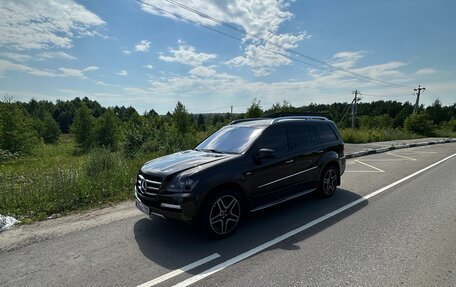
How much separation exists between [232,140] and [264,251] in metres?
2.16

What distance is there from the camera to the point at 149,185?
435 centimetres

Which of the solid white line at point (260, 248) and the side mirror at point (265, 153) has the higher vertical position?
the side mirror at point (265, 153)

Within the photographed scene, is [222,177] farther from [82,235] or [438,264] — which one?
[438,264]

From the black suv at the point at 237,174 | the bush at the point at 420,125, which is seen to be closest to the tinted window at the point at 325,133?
the black suv at the point at 237,174

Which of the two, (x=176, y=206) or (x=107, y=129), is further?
(x=107, y=129)

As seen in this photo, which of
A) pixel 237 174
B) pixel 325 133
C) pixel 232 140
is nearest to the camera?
pixel 237 174

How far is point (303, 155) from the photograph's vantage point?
566 cm

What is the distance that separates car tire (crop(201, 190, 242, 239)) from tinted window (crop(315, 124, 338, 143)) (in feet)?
9.52

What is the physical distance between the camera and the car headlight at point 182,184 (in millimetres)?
3996

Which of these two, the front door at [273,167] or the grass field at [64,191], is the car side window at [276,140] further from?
the grass field at [64,191]

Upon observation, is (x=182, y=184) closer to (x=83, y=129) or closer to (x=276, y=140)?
(x=276, y=140)

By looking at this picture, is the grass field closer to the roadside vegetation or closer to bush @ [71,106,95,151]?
the roadside vegetation

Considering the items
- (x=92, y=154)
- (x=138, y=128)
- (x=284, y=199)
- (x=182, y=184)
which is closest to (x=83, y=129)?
(x=138, y=128)

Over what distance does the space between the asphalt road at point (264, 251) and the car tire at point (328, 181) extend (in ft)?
1.65
